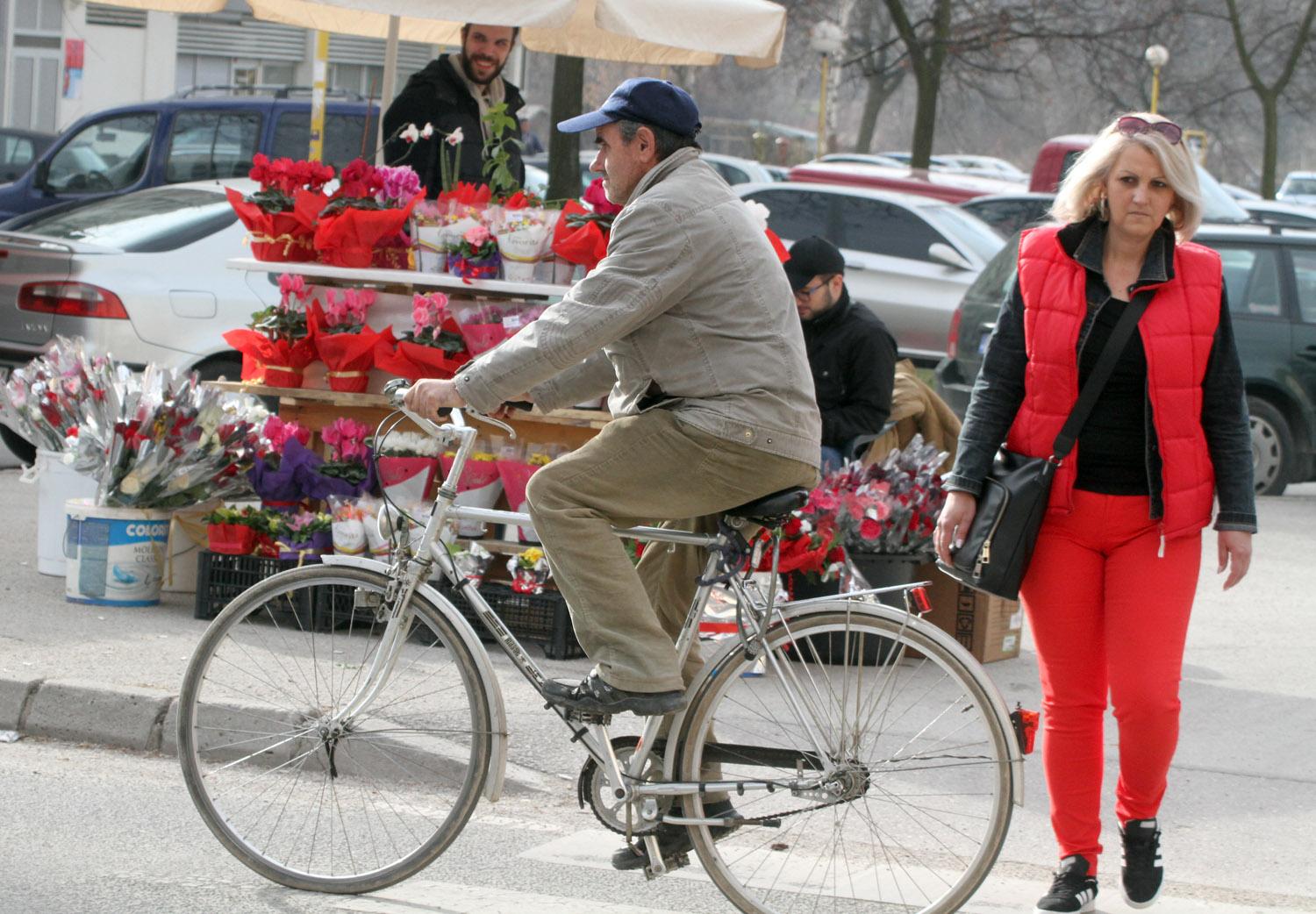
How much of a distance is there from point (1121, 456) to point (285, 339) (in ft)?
13.1

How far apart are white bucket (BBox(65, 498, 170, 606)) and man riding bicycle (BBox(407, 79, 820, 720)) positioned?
10.9 ft

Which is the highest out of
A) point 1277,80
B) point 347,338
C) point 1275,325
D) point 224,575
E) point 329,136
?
point 1277,80

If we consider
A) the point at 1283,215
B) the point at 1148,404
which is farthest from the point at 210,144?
the point at 1283,215

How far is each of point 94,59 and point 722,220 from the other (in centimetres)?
3186

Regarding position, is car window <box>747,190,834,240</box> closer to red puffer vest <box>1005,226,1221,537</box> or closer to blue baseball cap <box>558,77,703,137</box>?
red puffer vest <box>1005,226,1221,537</box>

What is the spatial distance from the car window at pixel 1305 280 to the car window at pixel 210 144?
7973 mm

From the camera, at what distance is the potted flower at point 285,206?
273 inches

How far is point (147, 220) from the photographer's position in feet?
33.1

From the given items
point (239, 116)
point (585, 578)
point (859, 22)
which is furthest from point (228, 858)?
point (859, 22)

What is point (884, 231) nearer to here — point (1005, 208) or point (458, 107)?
point (1005, 208)

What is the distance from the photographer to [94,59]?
109 ft

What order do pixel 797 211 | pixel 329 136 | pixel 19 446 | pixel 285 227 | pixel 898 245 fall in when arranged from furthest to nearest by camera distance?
1. pixel 797 211
2. pixel 898 245
3. pixel 329 136
4. pixel 19 446
5. pixel 285 227

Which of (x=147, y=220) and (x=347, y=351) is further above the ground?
(x=147, y=220)

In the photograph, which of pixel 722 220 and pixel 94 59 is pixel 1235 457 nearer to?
pixel 722 220
